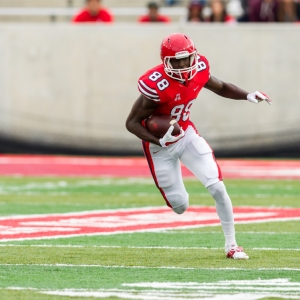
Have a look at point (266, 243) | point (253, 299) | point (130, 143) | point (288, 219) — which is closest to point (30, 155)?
point (130, 143)

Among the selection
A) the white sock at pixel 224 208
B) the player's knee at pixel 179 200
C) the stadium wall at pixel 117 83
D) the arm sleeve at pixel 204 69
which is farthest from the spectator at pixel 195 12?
the white sock at pixel 224 208

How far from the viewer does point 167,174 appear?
21.9 ft

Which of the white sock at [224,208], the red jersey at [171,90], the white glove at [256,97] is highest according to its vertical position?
the red jersey at [171,90]

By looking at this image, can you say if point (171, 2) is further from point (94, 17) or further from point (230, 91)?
point (230, 91)

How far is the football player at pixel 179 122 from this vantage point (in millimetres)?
6188

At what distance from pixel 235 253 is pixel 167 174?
88 centimetres

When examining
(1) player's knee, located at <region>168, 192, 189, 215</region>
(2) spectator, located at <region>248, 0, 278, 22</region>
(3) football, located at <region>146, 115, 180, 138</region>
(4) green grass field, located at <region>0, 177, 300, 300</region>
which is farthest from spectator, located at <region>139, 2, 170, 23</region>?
(3) football, located at <region>146, 115, 180, 138</region>

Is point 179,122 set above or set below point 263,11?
above

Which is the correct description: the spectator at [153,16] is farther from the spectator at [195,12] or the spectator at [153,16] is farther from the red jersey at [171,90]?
the red jersey at [171,90]

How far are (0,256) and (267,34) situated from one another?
405 inches

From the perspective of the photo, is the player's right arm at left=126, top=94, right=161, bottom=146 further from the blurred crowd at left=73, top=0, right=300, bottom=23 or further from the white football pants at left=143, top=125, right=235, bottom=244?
the blurred crowd at left=73, top=0, right=300, bottom=23

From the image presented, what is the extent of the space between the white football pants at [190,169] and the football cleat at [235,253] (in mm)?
55

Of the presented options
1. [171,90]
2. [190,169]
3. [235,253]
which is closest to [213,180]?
[190,169]

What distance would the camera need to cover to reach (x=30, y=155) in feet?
52.3
